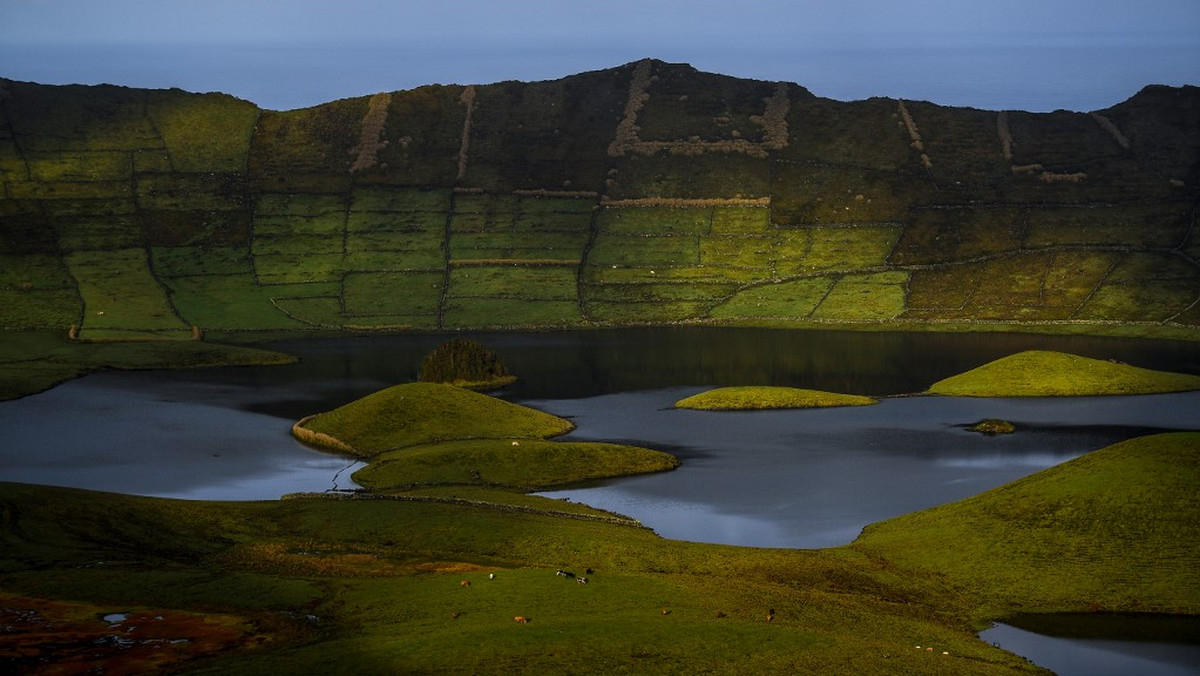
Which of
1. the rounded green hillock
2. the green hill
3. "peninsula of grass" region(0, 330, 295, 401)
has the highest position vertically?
the green hill

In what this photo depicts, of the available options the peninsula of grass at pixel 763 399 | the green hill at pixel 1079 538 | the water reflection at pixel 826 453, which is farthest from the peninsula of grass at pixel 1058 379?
the green hill at pixel 1079 538

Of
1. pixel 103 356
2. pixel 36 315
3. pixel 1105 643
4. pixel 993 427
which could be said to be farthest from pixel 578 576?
pixel 36 315

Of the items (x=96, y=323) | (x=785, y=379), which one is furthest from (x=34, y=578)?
(x=96, y=323)

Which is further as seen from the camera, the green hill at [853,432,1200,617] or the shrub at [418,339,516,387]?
the shrub at [418,339,516,387]

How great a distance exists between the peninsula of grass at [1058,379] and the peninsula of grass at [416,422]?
44.3 m

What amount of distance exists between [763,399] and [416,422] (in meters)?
35.8

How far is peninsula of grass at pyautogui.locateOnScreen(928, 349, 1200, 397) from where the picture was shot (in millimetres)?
132000

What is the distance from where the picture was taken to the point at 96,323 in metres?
192

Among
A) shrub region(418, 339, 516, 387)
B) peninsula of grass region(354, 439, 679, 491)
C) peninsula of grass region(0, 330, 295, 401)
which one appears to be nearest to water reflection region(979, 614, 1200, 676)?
peninsula of grass region(354, 439, 679, 491)

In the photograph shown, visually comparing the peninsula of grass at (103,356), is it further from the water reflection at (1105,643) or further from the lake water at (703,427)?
the water reflection at (1105,643)

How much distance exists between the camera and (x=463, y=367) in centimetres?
14462

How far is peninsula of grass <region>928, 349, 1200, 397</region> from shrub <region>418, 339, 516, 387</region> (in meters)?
45.3

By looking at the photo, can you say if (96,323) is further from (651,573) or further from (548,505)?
(651,573)

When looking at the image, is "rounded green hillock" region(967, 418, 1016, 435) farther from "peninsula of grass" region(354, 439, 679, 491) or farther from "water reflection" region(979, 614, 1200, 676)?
"water reflection" region(979, 614, 1200, 676)
